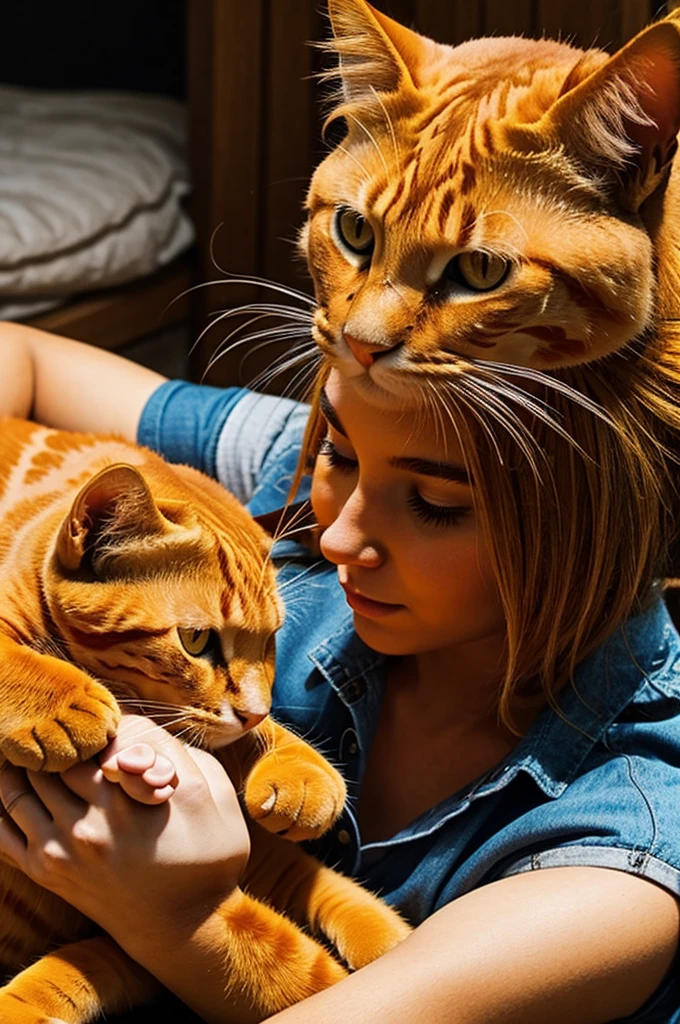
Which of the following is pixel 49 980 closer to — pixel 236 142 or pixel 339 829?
pixel 339 829

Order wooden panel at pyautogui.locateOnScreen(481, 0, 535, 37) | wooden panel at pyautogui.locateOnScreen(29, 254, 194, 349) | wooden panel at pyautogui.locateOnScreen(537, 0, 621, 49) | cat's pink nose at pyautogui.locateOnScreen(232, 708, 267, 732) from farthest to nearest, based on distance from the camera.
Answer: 1. wooden panel at pyautogui.locateOnScreen(29, 254, 194, 349)
2. wooden panel at pyautogui.locateOnScreen(481, 0, 535, 37)
3. wooden panel at pyautogui.locateOnScreen(537, 0, 621, 49)
4. cat's pink nose at pyautogui.locateOnScreen(232, 708, 267, 732)

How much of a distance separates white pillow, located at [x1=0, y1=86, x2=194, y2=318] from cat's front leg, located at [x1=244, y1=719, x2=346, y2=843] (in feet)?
4.70

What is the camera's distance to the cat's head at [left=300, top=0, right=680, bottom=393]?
826mm

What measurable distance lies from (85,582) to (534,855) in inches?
17.1

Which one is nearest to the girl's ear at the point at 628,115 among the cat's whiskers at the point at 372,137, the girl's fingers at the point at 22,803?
the cat's whiskers at the point at 372,137

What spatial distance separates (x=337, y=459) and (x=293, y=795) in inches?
11.6

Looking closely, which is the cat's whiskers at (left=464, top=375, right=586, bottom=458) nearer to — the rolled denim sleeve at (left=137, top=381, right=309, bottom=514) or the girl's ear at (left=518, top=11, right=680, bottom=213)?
the girl's ear at (left=518, top=11, right=680, bottom=213)

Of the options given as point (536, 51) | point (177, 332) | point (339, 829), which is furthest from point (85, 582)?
point (177, 332)

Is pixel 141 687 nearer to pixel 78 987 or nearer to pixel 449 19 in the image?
pixel 78 987

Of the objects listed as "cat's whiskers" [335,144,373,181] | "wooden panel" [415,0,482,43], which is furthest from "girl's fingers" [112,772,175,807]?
"wooden panel" [415,0,482,43]

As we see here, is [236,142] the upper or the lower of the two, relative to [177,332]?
upper

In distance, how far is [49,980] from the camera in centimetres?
97

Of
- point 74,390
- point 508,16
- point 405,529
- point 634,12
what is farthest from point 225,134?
point 405,529

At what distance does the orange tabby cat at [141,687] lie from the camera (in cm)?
94
